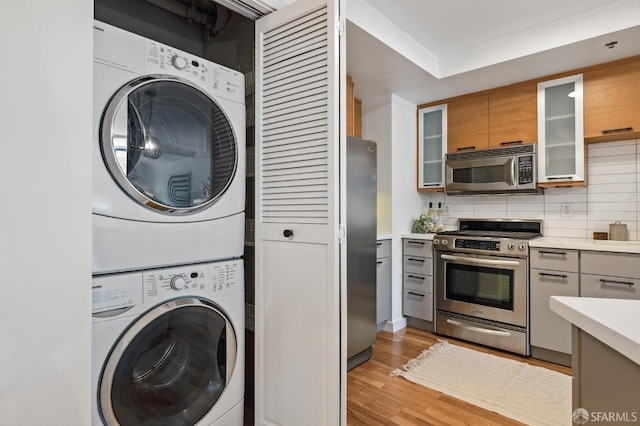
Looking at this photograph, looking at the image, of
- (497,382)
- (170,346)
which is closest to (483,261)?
(497,382)

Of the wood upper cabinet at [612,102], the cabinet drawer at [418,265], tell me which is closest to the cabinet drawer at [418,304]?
the cabinet drawer at [418,265]

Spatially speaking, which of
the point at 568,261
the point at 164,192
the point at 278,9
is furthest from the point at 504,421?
the point at 278,9

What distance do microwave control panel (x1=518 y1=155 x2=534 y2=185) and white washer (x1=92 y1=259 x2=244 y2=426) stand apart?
2685 mm

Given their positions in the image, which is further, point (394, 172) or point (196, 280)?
point (394, 172)

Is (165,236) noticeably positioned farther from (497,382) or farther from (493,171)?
(493,171)

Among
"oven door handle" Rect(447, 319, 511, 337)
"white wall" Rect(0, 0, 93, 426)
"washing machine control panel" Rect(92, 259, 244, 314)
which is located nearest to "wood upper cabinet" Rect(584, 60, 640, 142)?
"oven door handle" Rect(447, 319, 511, 337)

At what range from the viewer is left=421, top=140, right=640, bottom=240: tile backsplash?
2875 millimetres

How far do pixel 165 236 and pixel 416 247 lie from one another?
2602mm

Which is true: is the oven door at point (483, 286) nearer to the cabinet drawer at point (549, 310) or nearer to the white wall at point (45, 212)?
the cabinet drawer at point (549, 310)

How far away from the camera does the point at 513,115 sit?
3221 millimetres

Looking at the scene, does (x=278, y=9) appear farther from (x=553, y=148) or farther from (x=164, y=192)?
(x=553, y=148)

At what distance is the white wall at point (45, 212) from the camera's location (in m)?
0.87

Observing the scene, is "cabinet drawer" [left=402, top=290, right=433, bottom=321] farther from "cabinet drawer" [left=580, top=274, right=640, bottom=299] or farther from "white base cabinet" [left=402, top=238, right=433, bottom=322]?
"cabinet drawer" [left=580, top=274, right=640, bottom=299]

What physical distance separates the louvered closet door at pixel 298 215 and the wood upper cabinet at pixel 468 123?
2450mm
